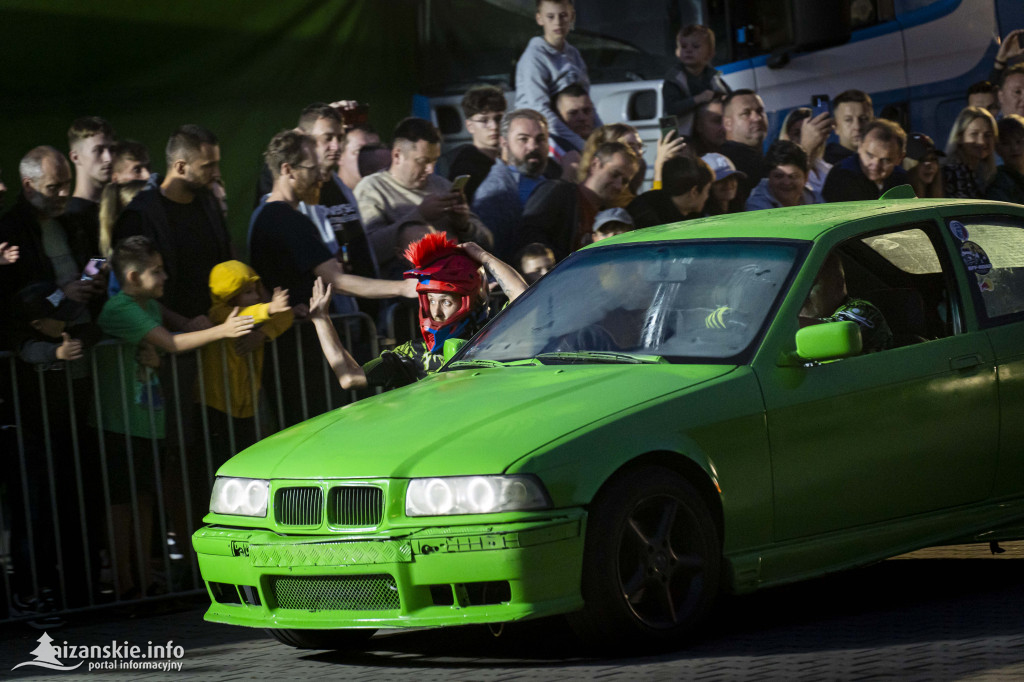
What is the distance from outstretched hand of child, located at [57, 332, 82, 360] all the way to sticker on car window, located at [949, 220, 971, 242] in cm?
430

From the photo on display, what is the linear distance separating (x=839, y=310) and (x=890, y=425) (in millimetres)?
630

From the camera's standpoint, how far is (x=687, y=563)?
20.5ft

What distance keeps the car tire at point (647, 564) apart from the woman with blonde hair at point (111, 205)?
415 centimetres

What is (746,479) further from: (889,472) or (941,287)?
(941,287)

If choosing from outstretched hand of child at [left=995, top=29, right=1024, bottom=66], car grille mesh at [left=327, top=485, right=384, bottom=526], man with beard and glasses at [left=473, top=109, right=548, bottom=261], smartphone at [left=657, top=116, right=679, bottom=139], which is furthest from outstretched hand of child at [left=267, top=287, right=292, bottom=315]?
outstretched hand of child at [left=995, top=29, right=1024, bottom=66]

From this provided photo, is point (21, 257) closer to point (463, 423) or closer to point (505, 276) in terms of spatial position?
point (505, 276)

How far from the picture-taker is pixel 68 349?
8.37 m

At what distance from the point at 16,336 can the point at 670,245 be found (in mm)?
3414

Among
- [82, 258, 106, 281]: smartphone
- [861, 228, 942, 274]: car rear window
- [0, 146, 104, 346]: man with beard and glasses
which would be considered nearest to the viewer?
[861, 228, 942, 274]: car rear window

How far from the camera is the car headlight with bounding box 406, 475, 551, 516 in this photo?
586 centimetres

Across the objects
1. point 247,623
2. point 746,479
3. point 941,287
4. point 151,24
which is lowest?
point 247,623

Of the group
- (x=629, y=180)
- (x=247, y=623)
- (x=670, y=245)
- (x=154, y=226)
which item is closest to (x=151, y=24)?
(x=154, y=226)

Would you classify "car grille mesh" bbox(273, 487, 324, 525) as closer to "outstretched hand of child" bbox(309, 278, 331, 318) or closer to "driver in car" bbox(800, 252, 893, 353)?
"driver in car" bbox(800, 252, 893, 353)

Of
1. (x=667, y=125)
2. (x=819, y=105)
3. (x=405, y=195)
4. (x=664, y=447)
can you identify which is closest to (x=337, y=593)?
(x=664, y=447)
